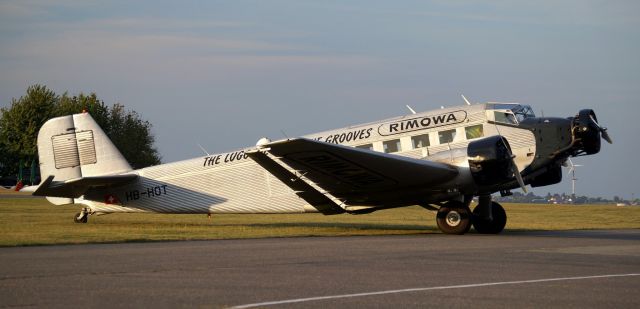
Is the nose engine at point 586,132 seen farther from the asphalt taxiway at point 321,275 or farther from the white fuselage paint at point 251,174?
the asphalt taxiway at point 321,275

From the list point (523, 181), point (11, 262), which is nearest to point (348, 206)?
point (523, 181)

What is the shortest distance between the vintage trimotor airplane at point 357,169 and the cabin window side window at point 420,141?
0.02 metres

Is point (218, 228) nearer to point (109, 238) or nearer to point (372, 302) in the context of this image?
point (109, 238)

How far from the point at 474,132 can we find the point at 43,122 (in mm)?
68332

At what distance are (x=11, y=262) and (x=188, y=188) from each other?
1197 centimetres

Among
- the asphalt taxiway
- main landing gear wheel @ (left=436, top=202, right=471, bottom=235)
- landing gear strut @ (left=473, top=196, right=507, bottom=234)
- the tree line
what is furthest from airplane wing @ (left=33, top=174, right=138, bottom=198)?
the tree line

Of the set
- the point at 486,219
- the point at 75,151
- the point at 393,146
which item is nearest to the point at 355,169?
the point at 393,146

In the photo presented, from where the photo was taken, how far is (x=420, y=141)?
69.7 feet

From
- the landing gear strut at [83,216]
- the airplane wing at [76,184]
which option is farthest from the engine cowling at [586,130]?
the landing gear strut at [83,216]

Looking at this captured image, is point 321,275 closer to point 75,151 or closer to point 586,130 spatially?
point 586,130

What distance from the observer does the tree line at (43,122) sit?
79.0m

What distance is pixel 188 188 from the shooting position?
23938mm

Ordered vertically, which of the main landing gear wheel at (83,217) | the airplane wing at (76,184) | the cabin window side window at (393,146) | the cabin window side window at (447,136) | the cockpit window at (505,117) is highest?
the cockpit window at (505,117)

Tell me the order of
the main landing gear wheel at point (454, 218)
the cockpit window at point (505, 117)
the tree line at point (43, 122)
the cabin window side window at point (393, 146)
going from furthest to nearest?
1. the tree line at point (43, 122)
2. the cabin window side window at point (393, 146)
3. the cockpit window at point (505, 117)
4. the main landing gear wheel at point (454, 218)
